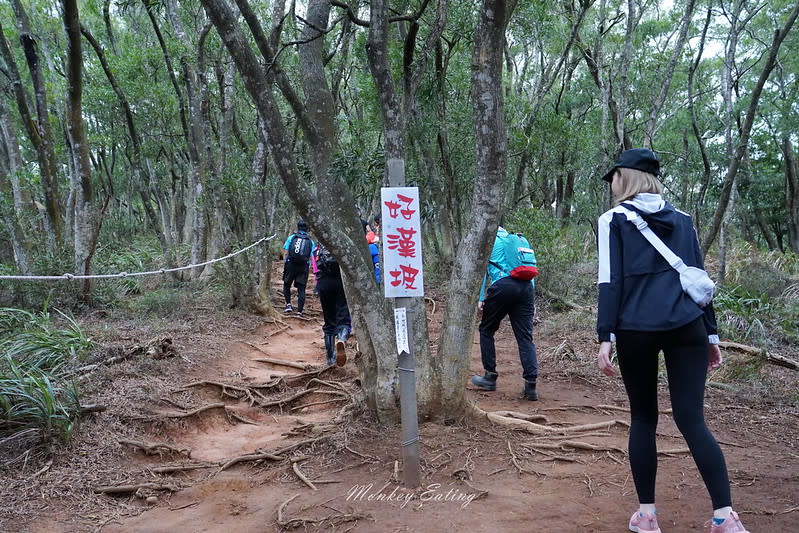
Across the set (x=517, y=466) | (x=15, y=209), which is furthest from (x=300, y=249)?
(x=517, y=466)

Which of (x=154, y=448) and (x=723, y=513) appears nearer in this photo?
(x=723, y=513)

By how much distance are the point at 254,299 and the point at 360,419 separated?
6607 mm

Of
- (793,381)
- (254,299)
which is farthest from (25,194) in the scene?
(793,381)

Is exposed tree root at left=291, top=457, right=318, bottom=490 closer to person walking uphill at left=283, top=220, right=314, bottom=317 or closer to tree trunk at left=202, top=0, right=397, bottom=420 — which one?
tree trunk at left=202, top=0, right=397, bottom=420

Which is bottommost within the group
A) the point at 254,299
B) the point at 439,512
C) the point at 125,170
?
the point at 439,512

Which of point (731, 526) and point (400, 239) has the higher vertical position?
point (400, 239)

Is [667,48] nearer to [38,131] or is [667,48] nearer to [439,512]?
[38,131]

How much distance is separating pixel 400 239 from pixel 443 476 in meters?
1.62

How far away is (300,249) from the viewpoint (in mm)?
11172

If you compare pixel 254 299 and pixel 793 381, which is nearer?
pixel 793 381

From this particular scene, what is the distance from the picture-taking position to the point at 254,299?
1077 centimetres

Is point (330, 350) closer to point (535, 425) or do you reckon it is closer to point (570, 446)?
point (535, 425)

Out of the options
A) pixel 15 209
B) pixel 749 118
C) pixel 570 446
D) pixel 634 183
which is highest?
pixel 749 118

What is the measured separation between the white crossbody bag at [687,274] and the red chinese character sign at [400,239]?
1334 mm
